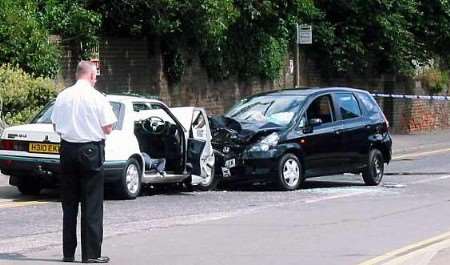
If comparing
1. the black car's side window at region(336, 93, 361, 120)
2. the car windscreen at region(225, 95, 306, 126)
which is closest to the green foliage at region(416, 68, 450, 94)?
the black car's side window at region(336, 93, 361, 120)

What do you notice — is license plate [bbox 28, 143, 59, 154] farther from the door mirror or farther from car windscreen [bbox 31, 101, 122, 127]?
the door mirror

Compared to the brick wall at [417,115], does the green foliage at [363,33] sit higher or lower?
higher

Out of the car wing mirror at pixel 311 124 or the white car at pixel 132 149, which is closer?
the white car at pixel 132 149

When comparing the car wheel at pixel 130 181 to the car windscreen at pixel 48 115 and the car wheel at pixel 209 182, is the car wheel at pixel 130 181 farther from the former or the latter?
the car wheel at pixel 209 182

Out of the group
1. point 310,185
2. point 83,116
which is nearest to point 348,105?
point 310,185

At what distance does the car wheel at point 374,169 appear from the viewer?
16953mm

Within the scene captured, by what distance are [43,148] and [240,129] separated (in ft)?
12.4

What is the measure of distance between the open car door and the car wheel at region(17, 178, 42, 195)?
240 cm

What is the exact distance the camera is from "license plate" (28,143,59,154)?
508 inches

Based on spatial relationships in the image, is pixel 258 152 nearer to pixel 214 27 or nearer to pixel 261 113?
pixel 261 113

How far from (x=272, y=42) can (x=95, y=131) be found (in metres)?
18.6

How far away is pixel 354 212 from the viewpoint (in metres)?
12.9

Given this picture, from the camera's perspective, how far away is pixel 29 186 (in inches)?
550

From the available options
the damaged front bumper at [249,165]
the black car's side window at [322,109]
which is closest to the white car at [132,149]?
the damaged front bumper at [249,165]
